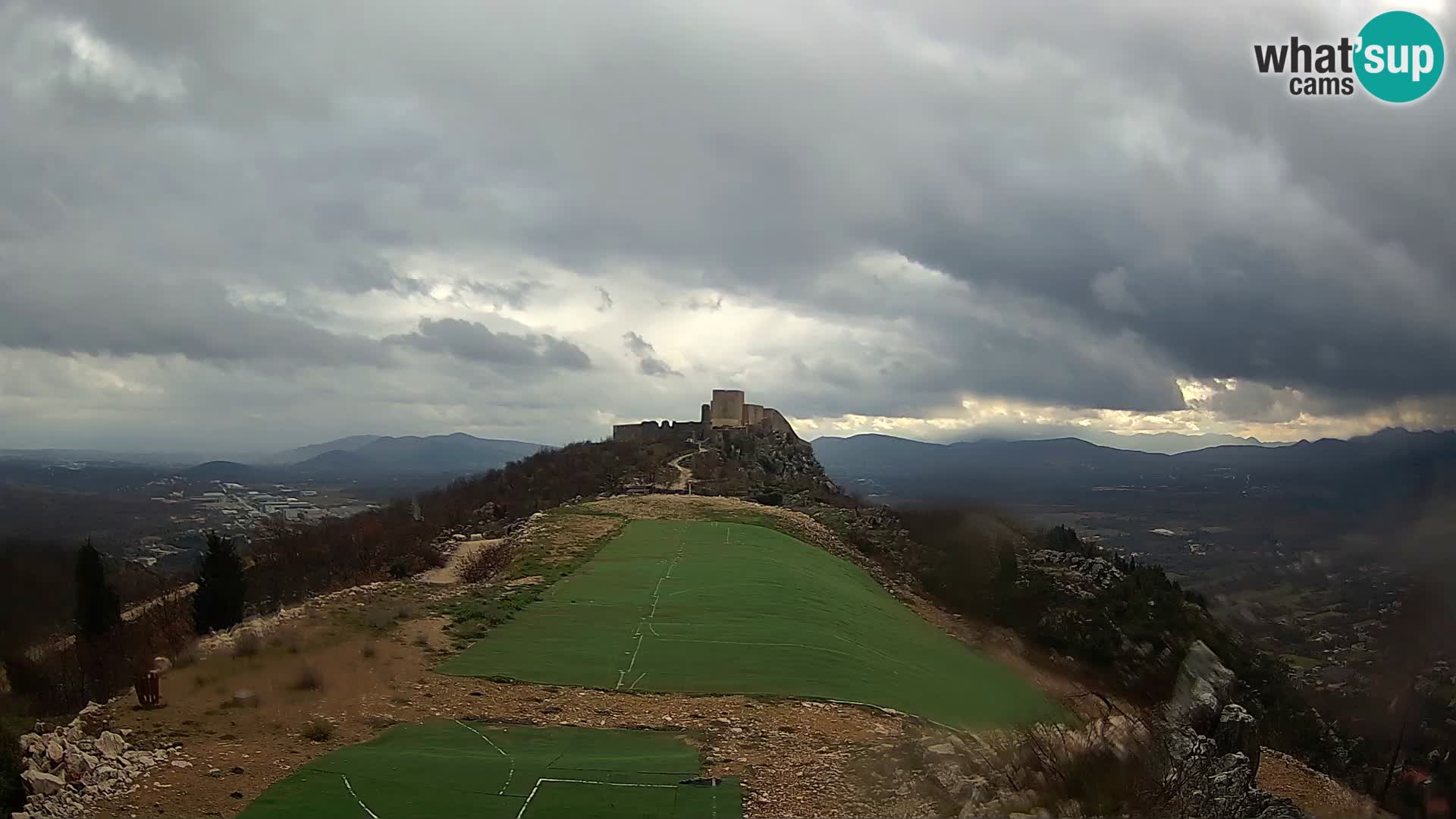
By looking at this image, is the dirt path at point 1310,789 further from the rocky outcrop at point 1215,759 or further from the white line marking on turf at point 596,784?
the white line marking on turf at point 596,784

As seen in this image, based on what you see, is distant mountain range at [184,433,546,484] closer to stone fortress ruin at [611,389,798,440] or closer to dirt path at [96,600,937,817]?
stone fortress ruin at [611,389,798,440]

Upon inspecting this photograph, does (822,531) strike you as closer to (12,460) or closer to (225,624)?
(225,624)

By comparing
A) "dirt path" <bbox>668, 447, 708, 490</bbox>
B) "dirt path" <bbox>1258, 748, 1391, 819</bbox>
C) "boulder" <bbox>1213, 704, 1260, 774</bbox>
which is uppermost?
"dirt path" <bbox>668, 447, 708, 490</bbox>

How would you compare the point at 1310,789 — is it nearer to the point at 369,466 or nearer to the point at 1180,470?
the point at 1180,470

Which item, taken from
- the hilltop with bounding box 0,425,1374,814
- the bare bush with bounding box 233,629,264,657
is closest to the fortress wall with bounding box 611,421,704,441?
the hilltop with bounding box 0,425,1374,814

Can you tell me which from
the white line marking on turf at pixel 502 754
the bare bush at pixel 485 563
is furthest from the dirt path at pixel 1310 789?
the bare bush at pixel 485 563
